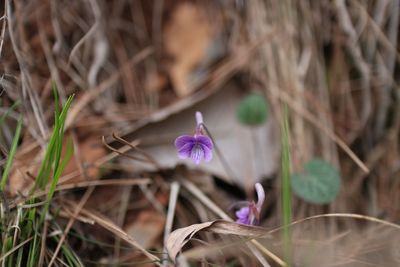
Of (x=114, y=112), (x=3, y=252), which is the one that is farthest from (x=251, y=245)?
(x=114, y=112)

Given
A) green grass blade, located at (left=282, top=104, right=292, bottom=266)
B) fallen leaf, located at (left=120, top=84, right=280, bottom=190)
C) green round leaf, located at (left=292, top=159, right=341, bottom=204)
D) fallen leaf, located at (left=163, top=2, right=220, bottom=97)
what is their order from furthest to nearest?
1. fallen leaf, located at (left=163, top=2, right=220, bottom=97)
2. fallen leaf, located at (left=120, top=84, right=280, bottom=190)
3. green round leaf, located at (left=292, top=159, right=341, bottom=204)
4. green grass blade, located at (left=282, top=104, right=292, bottom=266)

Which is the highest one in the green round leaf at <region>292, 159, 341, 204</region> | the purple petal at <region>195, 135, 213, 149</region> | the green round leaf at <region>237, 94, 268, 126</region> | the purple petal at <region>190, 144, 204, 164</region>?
the purple petal at <region>195, 135, 213, 149</region>

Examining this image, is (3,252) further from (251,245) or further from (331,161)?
(331,161)

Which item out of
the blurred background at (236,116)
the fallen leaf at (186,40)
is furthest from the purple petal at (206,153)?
the fallen leaf at (186,40)

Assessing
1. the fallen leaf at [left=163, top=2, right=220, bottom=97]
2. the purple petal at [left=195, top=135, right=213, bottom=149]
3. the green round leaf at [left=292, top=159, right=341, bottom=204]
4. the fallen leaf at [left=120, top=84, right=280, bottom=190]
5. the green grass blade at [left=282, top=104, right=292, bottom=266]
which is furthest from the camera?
the fallen leaf at [left=163, top=2, right=220, bottom=97]

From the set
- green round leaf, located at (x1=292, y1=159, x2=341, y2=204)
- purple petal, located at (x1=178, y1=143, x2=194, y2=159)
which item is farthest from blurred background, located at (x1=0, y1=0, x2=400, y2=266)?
purple petal, located at (x1=178, y1=143, x2=194, y2=159)

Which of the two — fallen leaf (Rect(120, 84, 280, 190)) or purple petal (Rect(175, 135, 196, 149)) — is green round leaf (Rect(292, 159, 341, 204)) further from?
purple petal (Rect(175, 135, 196, 149))
